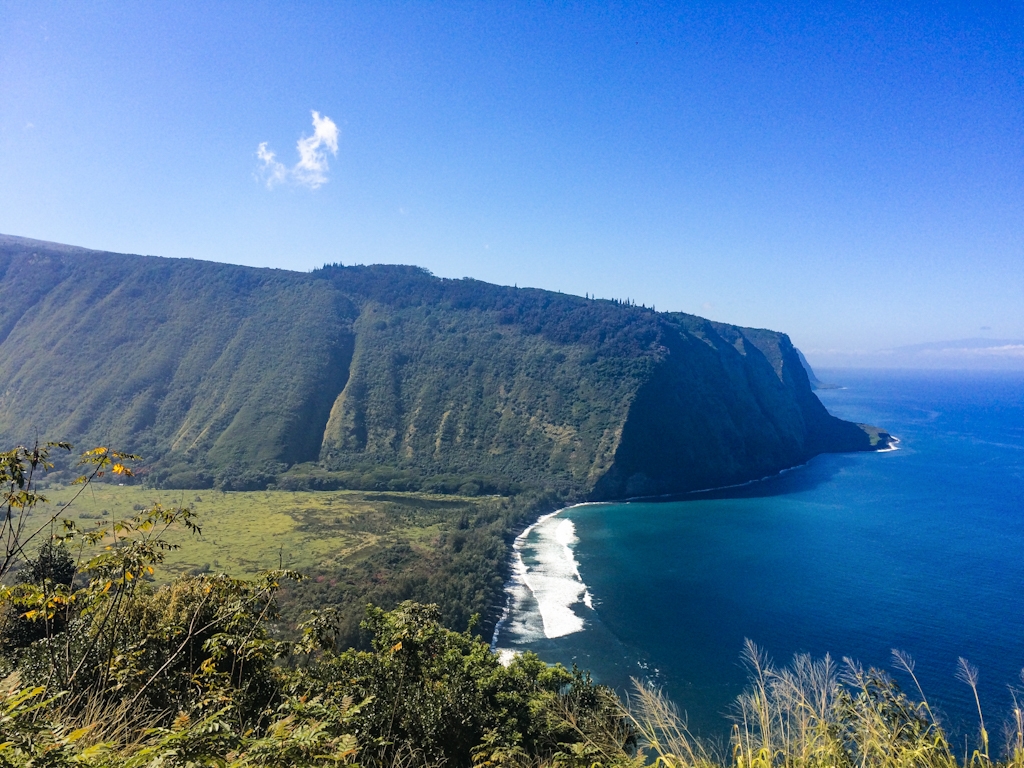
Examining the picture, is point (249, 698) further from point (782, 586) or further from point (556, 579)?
point (782, 586)

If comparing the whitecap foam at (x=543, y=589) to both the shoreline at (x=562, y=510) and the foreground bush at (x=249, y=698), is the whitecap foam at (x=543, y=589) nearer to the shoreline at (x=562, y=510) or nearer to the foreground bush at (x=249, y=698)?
the shoreline at (x=562, y=510)

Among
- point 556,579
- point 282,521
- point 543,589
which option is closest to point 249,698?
point 543,589

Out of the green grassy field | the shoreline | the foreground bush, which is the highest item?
the foreground bush

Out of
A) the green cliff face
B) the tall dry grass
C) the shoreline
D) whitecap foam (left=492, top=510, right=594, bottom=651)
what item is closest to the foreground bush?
the tall dry grass

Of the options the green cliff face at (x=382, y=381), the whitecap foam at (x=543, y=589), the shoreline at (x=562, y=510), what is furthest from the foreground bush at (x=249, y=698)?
the green cliff face at (x=382, y=381)

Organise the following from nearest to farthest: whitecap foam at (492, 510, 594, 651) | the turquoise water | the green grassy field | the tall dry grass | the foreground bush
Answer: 1. the foreground bush
2. the tall dry grass
3. the turquoise water
4. whitecap foam at (492, 510, 594, 651)
5. the green grassy field

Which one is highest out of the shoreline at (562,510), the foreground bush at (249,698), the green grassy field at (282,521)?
the foreground bush at (249,698)

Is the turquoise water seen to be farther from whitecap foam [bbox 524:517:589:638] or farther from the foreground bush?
the foreground bush
